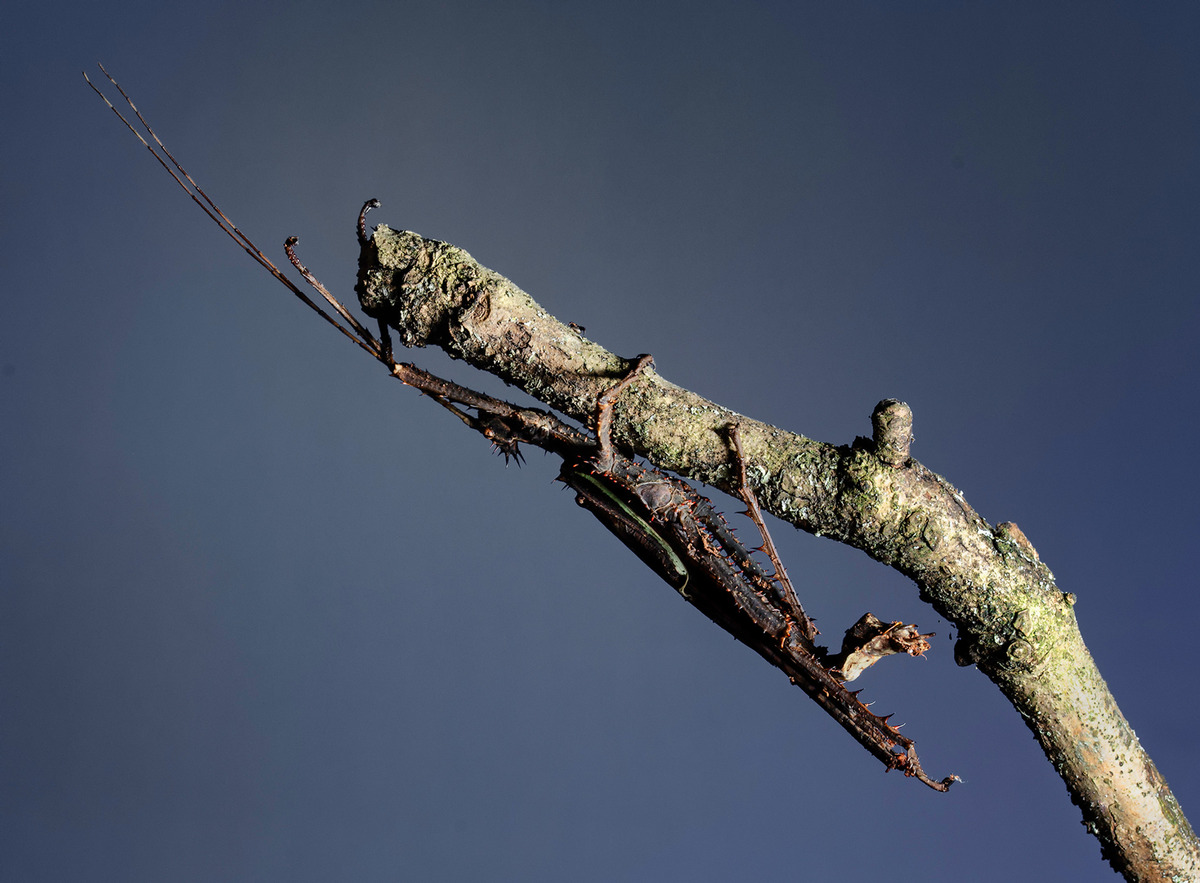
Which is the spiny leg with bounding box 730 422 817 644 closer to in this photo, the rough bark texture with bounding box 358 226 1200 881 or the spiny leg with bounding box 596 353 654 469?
the rough bark texture with bounding box 358 226 1200 881

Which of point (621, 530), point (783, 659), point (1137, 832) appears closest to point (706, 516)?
point (621, 530)

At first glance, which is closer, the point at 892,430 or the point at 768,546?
the point at 892,430

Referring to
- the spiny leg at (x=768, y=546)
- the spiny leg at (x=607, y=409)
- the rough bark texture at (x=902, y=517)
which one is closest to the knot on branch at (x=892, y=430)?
the rough bark texture at (x=902, y=517)

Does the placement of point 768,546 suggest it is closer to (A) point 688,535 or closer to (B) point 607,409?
(A) point 688,535

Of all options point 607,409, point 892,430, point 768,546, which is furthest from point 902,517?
point 607,409

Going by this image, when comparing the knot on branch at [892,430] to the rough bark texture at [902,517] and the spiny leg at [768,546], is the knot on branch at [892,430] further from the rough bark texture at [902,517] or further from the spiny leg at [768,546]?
the spiny leg at [768,546]

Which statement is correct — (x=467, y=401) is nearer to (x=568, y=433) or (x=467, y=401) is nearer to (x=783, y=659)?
(x=568, y=433)
